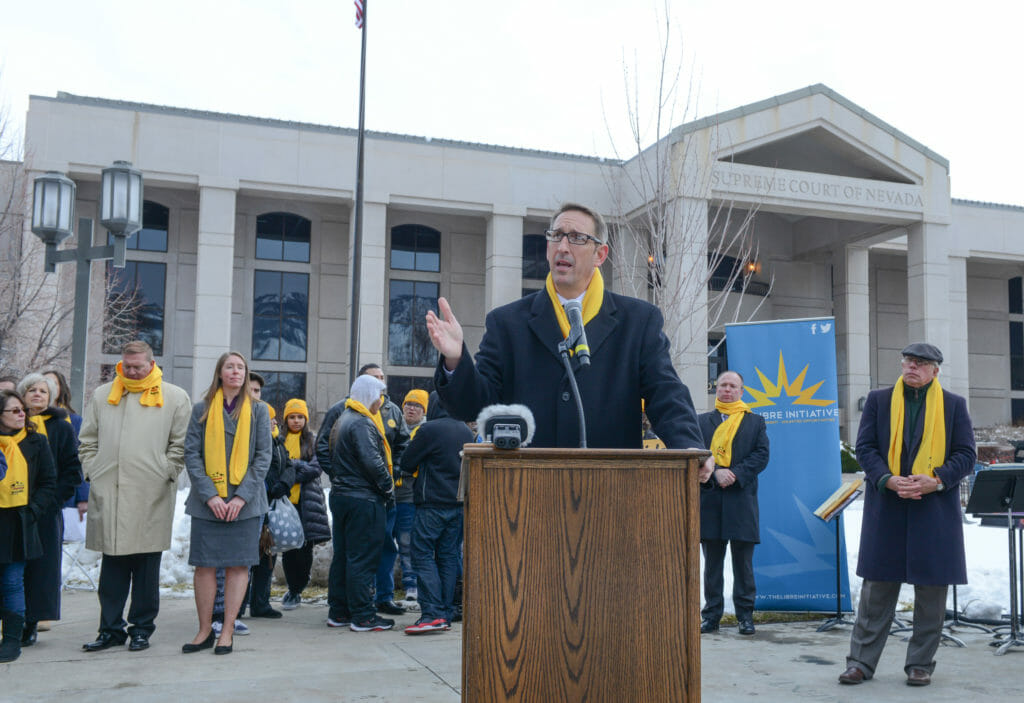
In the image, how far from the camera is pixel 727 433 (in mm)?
8695

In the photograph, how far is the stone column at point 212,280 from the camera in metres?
24.9

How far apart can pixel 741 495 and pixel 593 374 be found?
5.24m

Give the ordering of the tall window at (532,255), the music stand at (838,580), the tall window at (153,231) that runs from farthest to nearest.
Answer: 1. the tall window at (532,255)
2. the tall window at (153,231)
3. the music stand at (838,580)

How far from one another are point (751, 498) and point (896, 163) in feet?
73.2

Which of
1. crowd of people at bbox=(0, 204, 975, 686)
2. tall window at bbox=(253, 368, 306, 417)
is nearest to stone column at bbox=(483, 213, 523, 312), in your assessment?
tall window at bbox=(253, 368, 306, 417)

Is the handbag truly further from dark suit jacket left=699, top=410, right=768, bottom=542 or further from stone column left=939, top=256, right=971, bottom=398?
stone column left=939, top=256, right=971, bottom=398

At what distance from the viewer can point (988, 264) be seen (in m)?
37.1

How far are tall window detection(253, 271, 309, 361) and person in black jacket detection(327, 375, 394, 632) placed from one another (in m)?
22.7

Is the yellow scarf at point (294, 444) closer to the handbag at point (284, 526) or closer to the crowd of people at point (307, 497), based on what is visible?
the crowd of people at point (307, 497)

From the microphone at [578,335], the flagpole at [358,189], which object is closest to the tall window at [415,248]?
the flagpole at [358,189]

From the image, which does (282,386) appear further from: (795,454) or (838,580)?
(838,580)

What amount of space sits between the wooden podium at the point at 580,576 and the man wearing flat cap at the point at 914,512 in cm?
399

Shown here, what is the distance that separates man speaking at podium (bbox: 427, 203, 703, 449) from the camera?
362 centimetres

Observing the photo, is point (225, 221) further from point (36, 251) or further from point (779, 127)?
point (779, 127)
